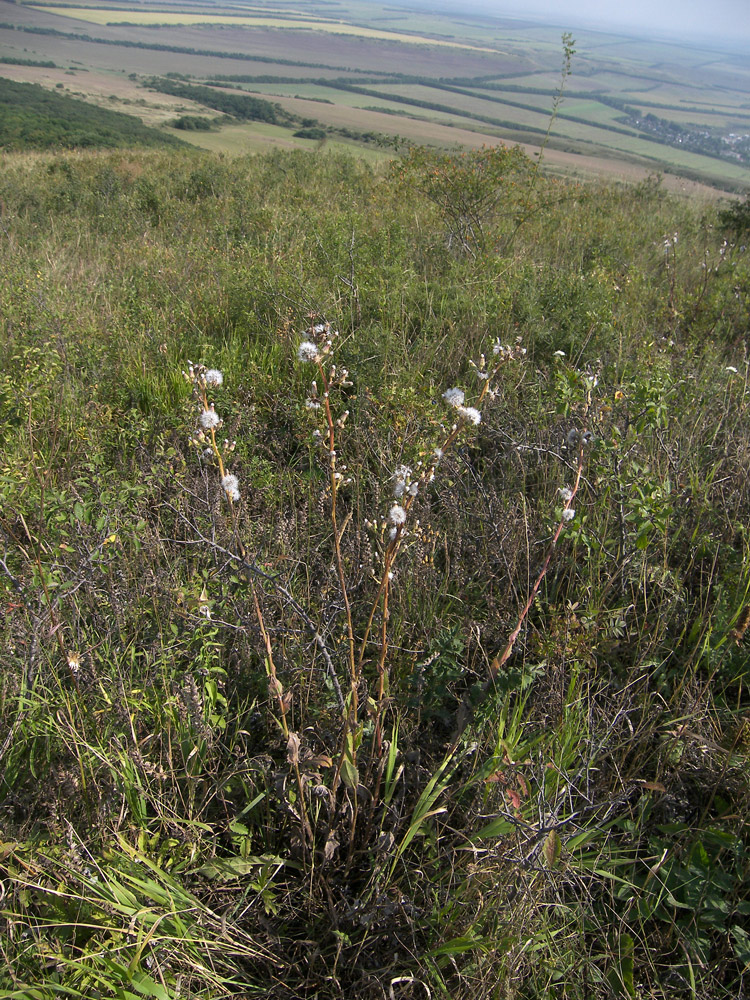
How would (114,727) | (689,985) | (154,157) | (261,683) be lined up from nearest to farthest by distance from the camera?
1. (689,985)
2. (114,727)
3. (261,683)
4. (154,157)

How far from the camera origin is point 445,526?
273 cm

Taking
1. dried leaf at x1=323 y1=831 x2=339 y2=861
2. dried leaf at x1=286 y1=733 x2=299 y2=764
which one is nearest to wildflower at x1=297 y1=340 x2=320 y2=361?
dried leaf at x1=286 y1=733 x2=299 y2=764

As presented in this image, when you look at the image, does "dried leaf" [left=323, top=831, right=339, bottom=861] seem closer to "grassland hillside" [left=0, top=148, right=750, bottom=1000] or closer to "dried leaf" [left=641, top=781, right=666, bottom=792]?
"grassland hillside" [left=0, top=148, right=750, bottom=1000]

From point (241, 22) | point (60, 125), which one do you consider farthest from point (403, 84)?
point (241, 22)

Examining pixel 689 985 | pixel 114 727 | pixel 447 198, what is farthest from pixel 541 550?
pixel 447 198

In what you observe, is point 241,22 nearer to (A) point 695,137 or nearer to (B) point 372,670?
(A) point 695,137

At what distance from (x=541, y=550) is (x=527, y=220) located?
575 centimetres

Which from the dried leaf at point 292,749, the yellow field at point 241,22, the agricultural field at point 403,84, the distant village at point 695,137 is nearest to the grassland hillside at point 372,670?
the dried leaf at point 292,749

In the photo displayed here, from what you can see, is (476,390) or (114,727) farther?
(476,390)

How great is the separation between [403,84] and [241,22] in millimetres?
79312

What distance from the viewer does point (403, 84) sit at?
64188mm

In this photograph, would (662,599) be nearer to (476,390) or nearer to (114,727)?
(476,390)

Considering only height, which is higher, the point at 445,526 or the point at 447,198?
the point at 447,198

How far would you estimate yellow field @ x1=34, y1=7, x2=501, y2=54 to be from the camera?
9294cm
